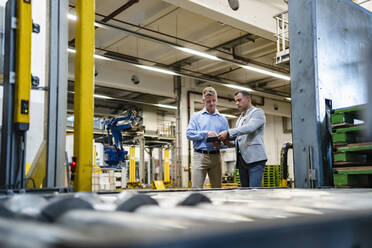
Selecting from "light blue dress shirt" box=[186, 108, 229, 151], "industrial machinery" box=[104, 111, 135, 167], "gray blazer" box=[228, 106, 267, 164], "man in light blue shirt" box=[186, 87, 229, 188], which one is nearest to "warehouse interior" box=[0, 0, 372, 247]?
"man in light blue shirt" box=[186, 87, 229, 188]

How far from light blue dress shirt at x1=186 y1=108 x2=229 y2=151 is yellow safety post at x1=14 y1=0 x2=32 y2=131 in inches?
89.7

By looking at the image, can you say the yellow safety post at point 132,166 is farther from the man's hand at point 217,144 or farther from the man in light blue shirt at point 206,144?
the man's hand at point 217,144

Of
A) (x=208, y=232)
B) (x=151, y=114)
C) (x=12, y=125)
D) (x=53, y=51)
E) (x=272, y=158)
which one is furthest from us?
(x=272, y=158)

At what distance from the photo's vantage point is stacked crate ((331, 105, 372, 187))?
2830 mm

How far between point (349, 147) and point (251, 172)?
1.15 metres

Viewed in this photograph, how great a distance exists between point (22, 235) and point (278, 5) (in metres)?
8.95

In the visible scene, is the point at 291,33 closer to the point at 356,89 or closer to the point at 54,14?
the point at 356,89

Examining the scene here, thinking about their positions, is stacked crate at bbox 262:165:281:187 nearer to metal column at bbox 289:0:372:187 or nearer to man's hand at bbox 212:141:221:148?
man's hand at bbox 212:141:221:148

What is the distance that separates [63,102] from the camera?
2523 millimetres

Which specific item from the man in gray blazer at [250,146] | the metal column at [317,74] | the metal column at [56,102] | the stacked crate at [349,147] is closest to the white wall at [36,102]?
the metal column at [56,102]

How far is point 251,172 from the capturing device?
12.5 feet

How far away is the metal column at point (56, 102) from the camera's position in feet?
8.11

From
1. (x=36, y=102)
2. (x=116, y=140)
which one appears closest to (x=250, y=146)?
(x=36, y=102)

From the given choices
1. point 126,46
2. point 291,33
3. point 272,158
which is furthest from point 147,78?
point 291,33
